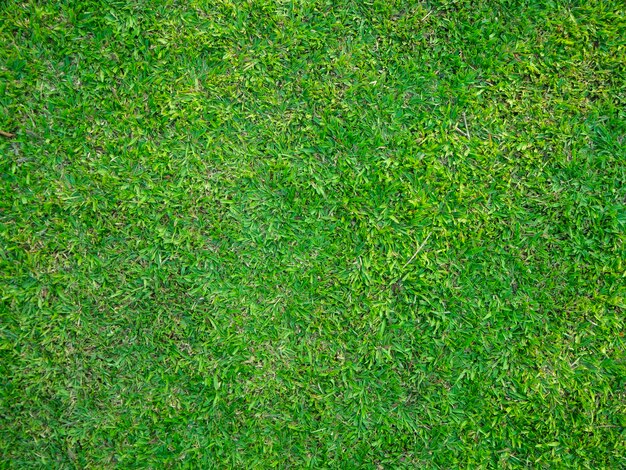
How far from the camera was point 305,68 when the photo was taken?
268 cm

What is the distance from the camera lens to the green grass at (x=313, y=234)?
8.41ft

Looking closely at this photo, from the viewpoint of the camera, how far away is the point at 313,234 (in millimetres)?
2617

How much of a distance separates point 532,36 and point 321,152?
1.41 m

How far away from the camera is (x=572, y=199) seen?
2.64 metres

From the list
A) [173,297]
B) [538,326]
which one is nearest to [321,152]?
[173,297]

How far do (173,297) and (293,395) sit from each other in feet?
2.88

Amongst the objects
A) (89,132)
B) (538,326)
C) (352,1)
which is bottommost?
(538,326)

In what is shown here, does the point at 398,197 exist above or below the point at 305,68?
below

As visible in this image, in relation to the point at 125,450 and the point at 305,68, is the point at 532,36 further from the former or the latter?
the point at 125,450

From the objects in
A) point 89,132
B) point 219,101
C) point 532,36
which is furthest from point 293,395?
point 532,36

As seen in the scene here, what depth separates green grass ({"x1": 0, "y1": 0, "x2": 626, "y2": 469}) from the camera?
256 centimetres

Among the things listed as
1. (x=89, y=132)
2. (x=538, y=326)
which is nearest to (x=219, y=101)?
(x=89, y=132)

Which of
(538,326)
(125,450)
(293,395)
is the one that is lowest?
(125,450)

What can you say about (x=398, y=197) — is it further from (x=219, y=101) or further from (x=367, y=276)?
(x=219, y=101)
